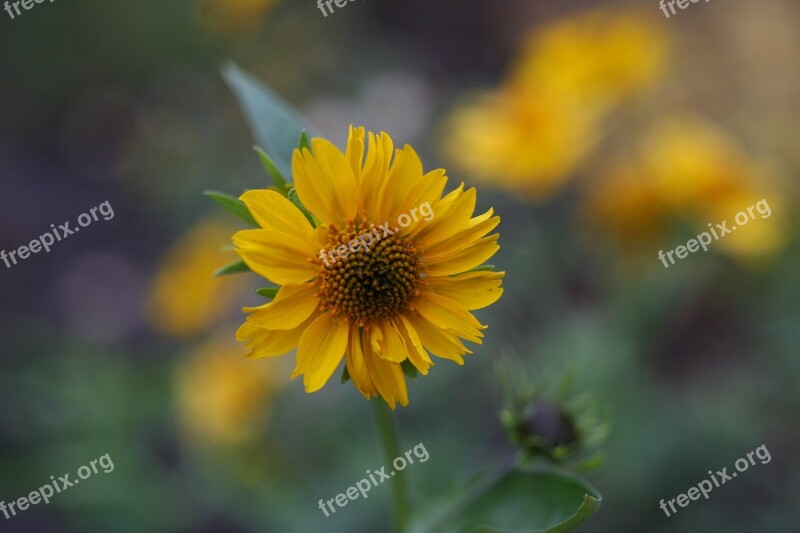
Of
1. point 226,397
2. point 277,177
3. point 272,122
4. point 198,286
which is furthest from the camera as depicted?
point 198,286

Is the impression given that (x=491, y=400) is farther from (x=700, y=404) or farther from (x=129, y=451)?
(x=129, y=451)

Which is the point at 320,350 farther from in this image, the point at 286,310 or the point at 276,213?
the point at 276,213

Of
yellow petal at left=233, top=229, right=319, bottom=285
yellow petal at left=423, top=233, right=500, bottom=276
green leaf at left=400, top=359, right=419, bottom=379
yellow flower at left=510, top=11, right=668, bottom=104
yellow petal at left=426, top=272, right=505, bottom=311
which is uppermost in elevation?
yellow flower at left=510, top=11, right=668, bottom=104

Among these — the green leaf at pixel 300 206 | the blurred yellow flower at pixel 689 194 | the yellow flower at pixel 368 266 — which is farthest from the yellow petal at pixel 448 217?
the blurred yellow flower at pixel 689 194

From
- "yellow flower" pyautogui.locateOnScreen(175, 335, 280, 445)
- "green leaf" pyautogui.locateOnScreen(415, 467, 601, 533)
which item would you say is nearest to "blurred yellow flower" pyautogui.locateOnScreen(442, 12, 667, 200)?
"yellow flower" pyautogui.locateOnScreen(175, 335, 280, 445)

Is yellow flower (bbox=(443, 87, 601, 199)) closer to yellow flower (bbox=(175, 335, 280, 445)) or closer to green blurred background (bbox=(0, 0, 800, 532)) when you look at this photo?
green blurred background (bbox=(0, 0, 800, 532))

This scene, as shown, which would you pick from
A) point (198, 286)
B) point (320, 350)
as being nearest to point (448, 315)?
point (320, 350)

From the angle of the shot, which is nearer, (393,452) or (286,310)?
(286,310)

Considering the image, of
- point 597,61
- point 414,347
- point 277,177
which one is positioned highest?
point 597,61

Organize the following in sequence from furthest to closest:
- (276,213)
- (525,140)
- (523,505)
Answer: (525,140), (523,505), (276,213)
